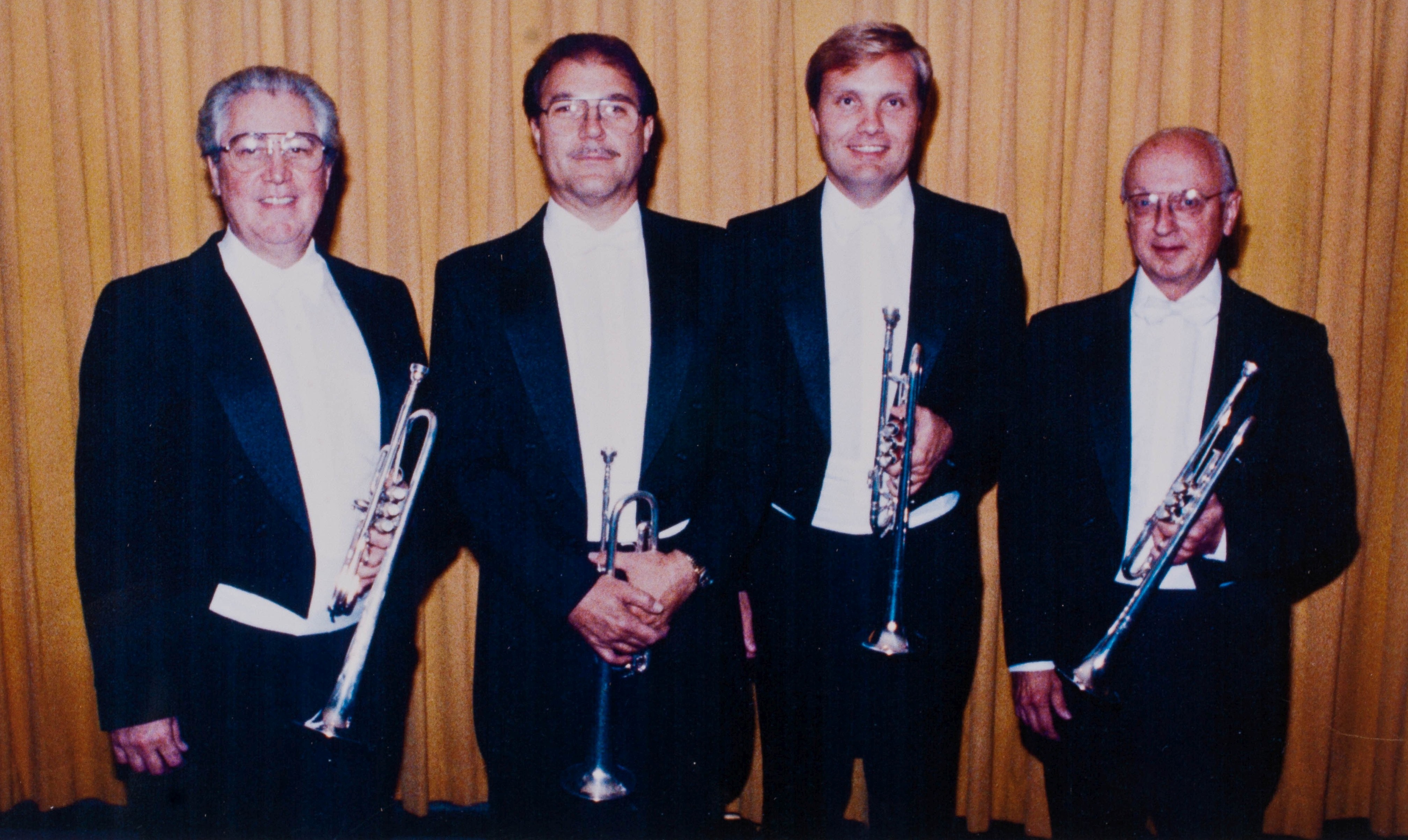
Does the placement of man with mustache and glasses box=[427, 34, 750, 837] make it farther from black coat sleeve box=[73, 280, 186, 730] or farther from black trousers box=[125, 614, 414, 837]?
black coat sleeve box=[73, 280, 186, 730]

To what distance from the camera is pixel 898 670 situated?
248 cm

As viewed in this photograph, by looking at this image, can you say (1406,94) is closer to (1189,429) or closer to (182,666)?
(1189,429)

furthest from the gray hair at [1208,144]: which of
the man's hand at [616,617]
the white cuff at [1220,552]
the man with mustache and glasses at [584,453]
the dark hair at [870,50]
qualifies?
the man's hand at [616,617]

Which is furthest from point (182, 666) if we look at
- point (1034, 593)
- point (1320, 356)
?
point (1320, 356)

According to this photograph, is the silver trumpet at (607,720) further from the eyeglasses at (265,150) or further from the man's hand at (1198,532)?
the man's hand at (1198,532)

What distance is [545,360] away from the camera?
2285mm

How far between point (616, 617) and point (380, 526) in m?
0.61

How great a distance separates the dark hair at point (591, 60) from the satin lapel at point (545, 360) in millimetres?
434

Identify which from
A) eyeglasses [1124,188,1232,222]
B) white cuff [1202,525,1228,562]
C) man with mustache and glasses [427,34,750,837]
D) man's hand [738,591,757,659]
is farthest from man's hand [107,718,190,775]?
eyeglasses [1124,188,1232,222]

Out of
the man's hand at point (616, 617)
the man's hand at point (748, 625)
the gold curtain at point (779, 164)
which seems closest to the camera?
the man's hand at point (616, 617)

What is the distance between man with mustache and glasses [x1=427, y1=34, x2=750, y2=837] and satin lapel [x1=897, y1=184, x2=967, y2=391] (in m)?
0.50

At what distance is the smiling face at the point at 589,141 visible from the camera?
2.27 m

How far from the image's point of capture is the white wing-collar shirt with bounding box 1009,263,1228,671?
7.92 feet

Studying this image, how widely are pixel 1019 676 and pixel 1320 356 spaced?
1073mm
